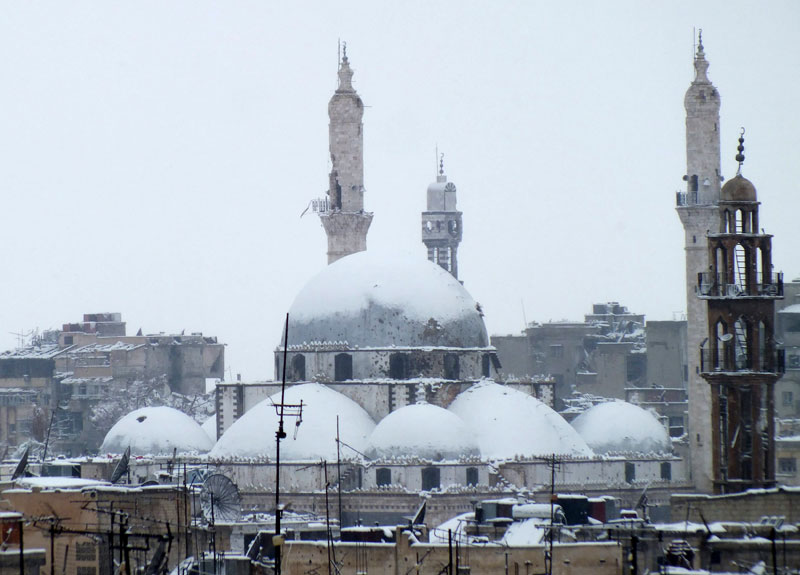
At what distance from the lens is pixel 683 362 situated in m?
89.1

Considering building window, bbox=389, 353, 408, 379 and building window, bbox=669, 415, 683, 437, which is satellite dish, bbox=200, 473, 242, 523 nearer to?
building window, bbox=389, 353, 408, 379

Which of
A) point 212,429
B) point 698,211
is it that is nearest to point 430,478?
point 212,429

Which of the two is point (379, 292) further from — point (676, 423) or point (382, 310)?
point (676, 423)

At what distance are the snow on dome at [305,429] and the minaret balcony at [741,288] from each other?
14.8 m

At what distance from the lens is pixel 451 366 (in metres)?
60.3

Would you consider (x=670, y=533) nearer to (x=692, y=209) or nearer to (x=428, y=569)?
(x=428, y=569)

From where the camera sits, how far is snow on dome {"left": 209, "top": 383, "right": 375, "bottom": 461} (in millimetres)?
55719

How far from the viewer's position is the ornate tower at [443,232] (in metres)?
84.8

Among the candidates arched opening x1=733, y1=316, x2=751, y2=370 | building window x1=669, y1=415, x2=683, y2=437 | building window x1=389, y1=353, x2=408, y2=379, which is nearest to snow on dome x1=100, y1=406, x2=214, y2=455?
building window x1=389, y1=353, x2=408, y2=379

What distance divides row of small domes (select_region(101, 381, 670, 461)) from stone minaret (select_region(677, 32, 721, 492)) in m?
1.31

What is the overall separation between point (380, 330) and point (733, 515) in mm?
23317

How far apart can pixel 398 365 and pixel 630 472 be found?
21.3 feet

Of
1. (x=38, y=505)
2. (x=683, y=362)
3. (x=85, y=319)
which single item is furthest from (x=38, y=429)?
(x=38, y=505)

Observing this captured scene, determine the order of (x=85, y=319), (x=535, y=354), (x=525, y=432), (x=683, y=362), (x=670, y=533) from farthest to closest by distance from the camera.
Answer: (x=85, y=319) < (x=535, y=354) < (x=683, y=362) < (x=525, y=432) < (x=670, y=533)
